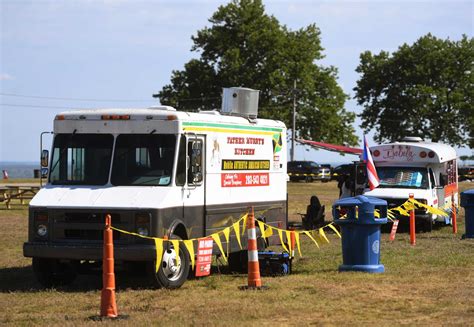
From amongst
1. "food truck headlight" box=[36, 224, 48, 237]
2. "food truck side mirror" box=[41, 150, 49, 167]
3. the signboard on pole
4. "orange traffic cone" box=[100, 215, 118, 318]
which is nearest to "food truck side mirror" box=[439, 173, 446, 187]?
the signboard on pole

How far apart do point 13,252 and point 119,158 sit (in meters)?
6.42

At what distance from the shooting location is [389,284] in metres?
13.6

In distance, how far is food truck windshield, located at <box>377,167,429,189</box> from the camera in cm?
2706

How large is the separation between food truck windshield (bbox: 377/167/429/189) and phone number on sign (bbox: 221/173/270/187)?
436 inches

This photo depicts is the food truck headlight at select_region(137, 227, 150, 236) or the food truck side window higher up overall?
the food truck side window

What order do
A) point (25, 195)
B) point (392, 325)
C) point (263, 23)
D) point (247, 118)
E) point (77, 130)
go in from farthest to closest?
point (263, 23) < point (25, 195) < point (247, 118) < point (77, 130) < point (392, 325)

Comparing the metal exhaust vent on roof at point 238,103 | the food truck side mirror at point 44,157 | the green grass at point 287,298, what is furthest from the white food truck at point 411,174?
the food truck side mirror at point 44,157

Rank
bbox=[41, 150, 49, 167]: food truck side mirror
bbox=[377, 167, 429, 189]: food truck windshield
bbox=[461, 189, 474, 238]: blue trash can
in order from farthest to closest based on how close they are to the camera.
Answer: bbox=[377, 167, 429, 189]: food truck windshield
bbox=[461, 189, 474, 238]: blue trash can
bbox=[41, 150, 49, 167]: food truck side mirror

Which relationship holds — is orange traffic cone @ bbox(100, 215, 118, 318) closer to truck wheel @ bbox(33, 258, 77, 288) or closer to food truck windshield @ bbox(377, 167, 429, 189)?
truck wheel @ bbox(33, 258, 77, 288)

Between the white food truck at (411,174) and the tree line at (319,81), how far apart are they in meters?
41.7

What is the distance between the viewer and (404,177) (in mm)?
27312

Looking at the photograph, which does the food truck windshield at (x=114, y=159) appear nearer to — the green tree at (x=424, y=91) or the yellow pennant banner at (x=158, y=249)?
the yellow pennant banner at (x=158, y=249)

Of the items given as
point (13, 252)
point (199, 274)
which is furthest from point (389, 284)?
point (13, 252)

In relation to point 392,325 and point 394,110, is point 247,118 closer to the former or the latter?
point 392,325
